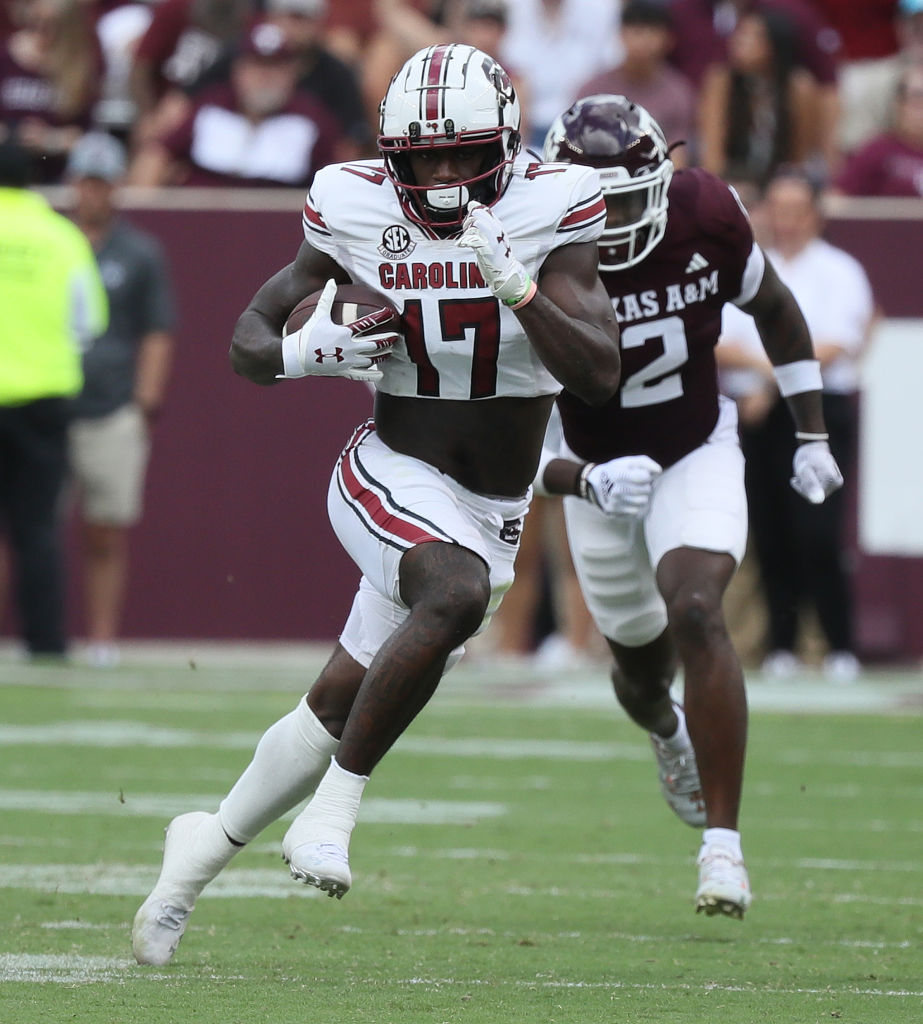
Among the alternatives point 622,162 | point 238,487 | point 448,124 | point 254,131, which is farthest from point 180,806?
point 254,131

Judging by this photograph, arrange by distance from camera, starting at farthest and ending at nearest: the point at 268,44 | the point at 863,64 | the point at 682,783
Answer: the point at 863,64, the point at 268,44, the point at 682,783

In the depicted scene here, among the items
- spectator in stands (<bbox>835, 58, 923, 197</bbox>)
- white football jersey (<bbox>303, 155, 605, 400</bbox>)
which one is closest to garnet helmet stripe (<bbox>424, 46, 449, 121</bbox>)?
white football jersey (<bbox>303, 155, 605, 400</bbox>)

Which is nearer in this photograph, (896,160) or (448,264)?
(448,264)

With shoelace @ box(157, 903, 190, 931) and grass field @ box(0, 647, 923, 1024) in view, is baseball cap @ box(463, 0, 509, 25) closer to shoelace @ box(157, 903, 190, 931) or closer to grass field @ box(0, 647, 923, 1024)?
grass field @ box(0, 647, 923, 1024)

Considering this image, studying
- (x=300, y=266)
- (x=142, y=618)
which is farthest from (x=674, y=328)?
(x=142, y=618)

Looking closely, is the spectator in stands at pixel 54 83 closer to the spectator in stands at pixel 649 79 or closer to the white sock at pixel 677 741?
the spectator in stands at pixel 649 79

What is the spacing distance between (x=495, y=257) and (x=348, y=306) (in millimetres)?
330

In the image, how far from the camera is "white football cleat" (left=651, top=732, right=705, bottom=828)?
5.69m

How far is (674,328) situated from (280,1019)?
228cm

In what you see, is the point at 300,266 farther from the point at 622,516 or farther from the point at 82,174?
the point at 82,174

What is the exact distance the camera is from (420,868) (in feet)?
19.0

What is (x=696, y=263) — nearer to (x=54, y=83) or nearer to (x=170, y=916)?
(x=170, y=916)

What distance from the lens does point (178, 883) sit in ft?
14.8

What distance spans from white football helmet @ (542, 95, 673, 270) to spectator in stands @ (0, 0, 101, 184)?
690cm
